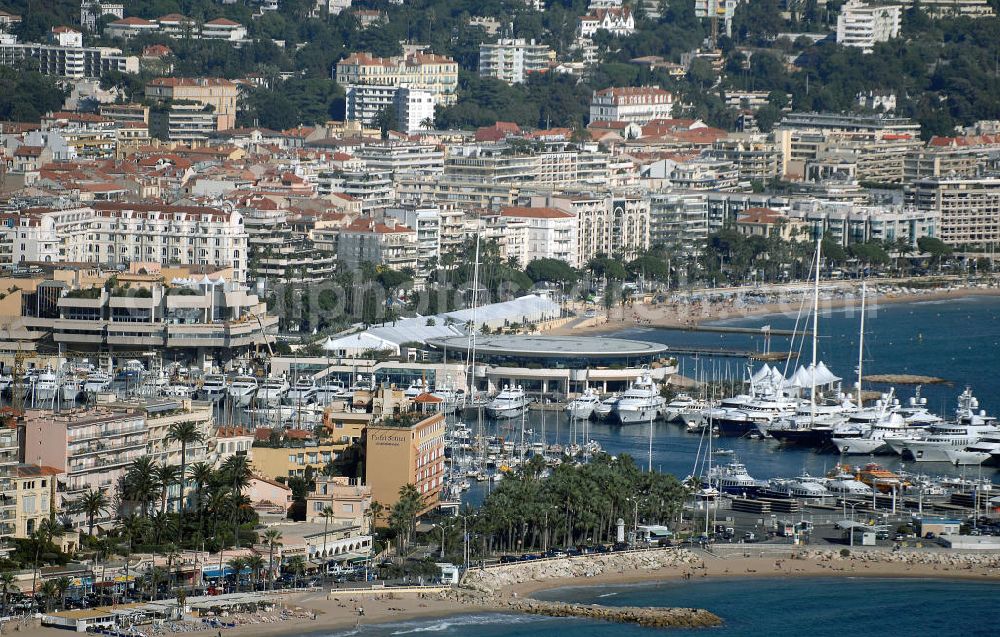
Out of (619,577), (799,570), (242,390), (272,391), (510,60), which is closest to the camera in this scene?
(619,577)

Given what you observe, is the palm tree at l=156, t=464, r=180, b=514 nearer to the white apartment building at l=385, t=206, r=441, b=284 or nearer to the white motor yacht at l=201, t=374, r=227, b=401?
the white motor yacht at l=201, t=374, r=227, b=401

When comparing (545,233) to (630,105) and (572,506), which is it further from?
(572,506)

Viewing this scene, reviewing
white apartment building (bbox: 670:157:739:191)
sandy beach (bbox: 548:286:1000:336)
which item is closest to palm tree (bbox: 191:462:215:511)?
sandy beach (bbox: 548:286:1000:336)

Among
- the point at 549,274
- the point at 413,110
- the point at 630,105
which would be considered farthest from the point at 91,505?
the point at 630,105

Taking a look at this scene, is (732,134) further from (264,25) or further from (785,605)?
(785,605)

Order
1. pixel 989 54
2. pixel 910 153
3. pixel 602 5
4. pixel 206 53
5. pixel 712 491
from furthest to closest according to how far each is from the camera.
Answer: pixel 602 5 → pixel 989 54 → pixel 206 53 → pixel 910 153 → pixel 712 491

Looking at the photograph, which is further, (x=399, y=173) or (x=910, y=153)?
(x=910, y=153)

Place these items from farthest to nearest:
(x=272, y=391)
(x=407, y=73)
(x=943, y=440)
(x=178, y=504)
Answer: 1. (x=407, y=73)
2. (x=272, y=391)
3. (x=943, y=440)
4. (x=178, y=504)

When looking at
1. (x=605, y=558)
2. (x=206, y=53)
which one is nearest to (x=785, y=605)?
(x=605, y=558)
